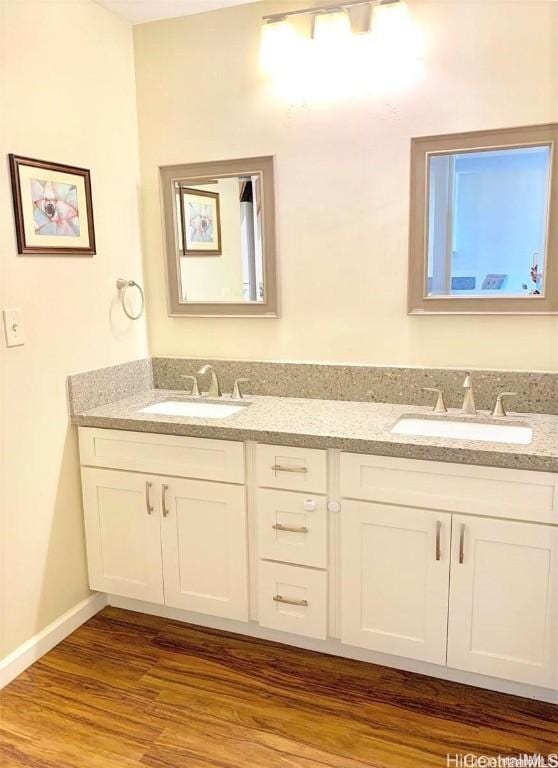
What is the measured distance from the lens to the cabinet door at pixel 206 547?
213 cm

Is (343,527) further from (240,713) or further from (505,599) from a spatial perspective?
(240,713)

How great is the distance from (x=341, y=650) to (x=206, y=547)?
60 cm

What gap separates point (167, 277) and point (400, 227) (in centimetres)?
103

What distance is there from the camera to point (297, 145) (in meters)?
2.35

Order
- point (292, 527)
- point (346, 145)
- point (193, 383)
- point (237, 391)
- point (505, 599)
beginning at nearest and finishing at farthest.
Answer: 1. point (505, 599)
2. point (292, 527)
3. point (346, 145)
4. point (237, 391)
5. point (193, 383)

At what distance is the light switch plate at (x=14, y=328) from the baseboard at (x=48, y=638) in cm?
105

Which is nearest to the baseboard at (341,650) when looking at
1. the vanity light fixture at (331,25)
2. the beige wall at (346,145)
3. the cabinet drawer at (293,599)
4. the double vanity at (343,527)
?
the double vanity at (343,527)

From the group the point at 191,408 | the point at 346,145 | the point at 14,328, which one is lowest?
the point at 191,408

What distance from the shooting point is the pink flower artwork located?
2.07 metres

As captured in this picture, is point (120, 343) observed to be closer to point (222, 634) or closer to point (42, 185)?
point (42, 185)

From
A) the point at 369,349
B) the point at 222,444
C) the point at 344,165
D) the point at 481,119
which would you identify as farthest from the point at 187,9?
the point at 222,444

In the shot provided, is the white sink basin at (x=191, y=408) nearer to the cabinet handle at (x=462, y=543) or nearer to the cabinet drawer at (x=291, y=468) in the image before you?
the cabinet drawer at (x=291, y=468)

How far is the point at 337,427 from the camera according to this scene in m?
2.03

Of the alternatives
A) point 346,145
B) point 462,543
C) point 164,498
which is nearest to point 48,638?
point 164,498
